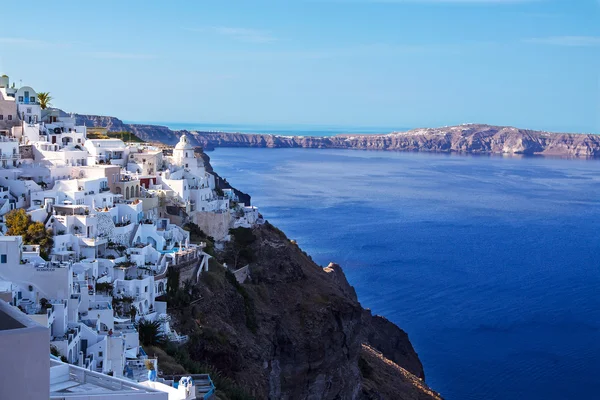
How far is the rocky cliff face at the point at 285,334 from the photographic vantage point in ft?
70.4

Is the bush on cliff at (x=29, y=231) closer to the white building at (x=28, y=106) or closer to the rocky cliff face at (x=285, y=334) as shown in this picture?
the rocky cliff face at (x=285, y=334)

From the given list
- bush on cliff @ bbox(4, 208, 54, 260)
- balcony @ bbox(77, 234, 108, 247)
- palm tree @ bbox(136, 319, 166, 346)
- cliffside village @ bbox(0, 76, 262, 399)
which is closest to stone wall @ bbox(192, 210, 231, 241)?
cliffside village @ bbox(0, 76, 262, 399)

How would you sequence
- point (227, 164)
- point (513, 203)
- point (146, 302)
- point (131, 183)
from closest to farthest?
point (146, 302)
point (131, 183)
point (513, 203)
point (227, 164)

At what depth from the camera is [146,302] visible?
19734mm

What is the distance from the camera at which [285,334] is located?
25.7m

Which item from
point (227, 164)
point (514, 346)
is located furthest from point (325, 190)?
point (514, 346)

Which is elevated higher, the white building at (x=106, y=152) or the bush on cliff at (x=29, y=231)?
the white building at (x=106, y=152)

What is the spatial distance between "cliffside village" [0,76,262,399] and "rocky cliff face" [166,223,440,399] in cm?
110

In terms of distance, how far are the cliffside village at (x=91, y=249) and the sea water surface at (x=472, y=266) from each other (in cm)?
1156

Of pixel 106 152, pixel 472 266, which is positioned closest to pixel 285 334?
pixel 106 152

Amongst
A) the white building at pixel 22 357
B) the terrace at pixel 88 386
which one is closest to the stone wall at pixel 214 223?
the terrace at pixel 88 386

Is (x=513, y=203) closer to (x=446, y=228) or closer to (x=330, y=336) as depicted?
(x=446, y=228)

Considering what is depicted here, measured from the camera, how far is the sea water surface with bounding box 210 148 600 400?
3447cm

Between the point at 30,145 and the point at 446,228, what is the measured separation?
141ft
